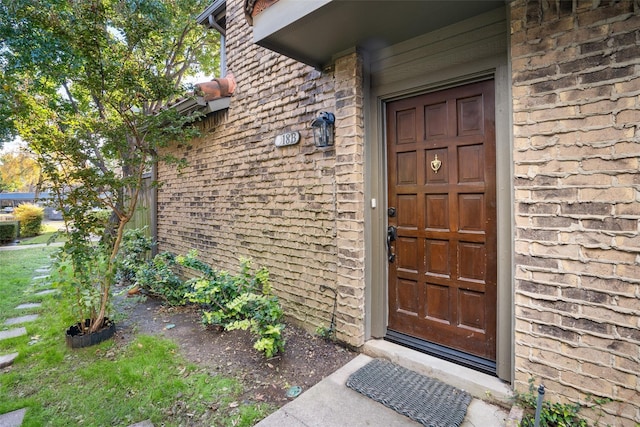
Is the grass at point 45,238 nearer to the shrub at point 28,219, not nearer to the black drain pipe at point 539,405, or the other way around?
the shrub at point 28,219

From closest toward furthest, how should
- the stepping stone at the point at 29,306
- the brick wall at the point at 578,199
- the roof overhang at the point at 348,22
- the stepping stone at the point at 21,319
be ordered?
the brick wall at the point at 578,199 < the roof overhang at the point at 348,22 < the stepping stone at the point at 21,319 < the stepping stone at the point at 29,306

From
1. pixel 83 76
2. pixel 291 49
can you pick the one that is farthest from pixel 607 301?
pixel 83 76

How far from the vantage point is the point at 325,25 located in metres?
2.38

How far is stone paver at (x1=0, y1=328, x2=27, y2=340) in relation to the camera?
3191 mm

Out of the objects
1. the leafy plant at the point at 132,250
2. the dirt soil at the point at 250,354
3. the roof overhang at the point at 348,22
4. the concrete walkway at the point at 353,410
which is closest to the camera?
the concrete walkway at the point at 353,410

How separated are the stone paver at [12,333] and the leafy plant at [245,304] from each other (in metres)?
1.77

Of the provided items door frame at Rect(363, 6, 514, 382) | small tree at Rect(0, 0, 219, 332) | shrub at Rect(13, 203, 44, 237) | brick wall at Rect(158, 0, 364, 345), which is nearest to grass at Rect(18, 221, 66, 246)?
small tree at Rect(0, 0, 219, 332)

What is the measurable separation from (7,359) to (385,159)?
3.87m

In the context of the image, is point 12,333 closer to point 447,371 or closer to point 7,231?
point 447,371

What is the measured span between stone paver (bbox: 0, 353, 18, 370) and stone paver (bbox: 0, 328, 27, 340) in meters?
0.50

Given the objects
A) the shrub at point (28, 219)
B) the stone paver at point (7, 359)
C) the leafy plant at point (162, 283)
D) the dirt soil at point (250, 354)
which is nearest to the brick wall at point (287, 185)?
the dirt soil at point (250, 354)

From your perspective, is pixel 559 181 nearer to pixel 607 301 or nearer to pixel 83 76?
pixel 607 301

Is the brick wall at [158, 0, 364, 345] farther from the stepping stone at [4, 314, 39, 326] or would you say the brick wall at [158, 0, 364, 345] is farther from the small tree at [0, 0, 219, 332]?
the stepping stone at [4, 314, 39, 326]

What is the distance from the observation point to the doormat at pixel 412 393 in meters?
1.91
